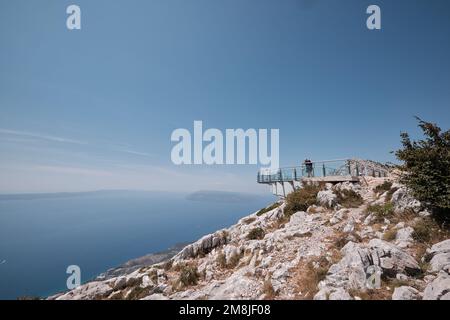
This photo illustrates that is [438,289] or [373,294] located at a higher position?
[438,289]

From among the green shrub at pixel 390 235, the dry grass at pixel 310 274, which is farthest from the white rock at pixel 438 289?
the green shrub at pixel 390 235

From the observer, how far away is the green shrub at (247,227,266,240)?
10.8 meters

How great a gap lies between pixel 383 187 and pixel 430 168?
13.7ft

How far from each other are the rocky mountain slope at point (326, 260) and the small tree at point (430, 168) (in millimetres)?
692

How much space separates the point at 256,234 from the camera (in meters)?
10.9

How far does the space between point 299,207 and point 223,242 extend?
547 centimetres

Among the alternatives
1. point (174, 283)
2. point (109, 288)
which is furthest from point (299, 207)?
point (109, 288)

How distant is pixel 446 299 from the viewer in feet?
13.1

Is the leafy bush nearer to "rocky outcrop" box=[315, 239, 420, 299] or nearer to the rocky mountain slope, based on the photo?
the rocky mountain slope

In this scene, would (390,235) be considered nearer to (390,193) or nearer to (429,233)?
(429,233)

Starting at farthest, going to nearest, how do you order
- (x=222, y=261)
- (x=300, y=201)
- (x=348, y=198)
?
(x=300, y=201) → (x=348, y=198) → (x=222, y=261)

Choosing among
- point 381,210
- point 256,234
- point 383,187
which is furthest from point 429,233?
point 256,234
